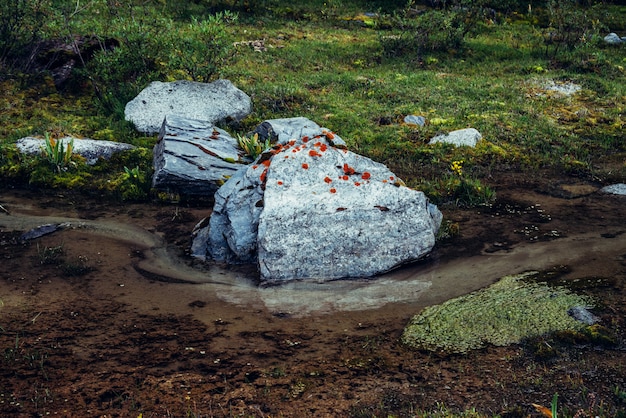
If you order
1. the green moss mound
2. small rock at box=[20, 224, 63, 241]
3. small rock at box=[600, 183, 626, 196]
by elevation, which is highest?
the green moss mound

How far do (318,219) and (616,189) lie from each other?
27.6 feet

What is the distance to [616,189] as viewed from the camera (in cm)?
1494

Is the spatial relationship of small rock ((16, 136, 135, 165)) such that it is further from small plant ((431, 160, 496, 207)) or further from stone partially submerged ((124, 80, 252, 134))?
small plant ((431, 160, 496, 207))

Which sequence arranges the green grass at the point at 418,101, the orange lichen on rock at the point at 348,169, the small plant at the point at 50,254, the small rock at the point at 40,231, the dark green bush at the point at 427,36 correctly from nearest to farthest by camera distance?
the small plant at the point at 50,254
the orange lichen on rock at the point at 348,169
the small rock at the point at 40,231
the green grass at the point at 418,101
the dark green bush at the point at 427,36

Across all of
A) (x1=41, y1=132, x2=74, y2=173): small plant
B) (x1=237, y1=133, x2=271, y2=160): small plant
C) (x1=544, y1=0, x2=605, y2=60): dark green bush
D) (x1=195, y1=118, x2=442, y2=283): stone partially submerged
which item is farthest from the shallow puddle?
(x1=544, y1=0, x2=605, y2=60): dark green bush

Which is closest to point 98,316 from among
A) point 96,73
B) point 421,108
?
point 96,73

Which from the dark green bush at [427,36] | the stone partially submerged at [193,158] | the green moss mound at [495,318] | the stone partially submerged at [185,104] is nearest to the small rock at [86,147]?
the stone partially submerged at [185,104]

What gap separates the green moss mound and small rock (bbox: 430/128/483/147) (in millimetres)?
8536

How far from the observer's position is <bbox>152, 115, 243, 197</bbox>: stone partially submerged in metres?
14.6

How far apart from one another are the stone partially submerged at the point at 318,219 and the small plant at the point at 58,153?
19.9ft

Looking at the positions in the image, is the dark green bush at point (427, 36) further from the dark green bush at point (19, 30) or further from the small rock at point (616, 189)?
the dark green bush at point (19, 30)

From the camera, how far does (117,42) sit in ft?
72.3

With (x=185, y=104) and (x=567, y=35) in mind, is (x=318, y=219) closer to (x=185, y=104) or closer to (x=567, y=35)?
(x=185, y=104)

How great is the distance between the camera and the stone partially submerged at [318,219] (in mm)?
10773
